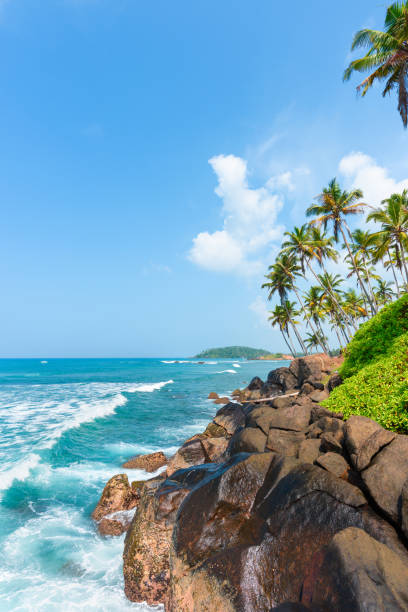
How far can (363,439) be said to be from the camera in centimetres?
539

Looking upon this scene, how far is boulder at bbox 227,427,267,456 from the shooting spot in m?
7.61

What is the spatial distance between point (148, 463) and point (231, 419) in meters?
4.52

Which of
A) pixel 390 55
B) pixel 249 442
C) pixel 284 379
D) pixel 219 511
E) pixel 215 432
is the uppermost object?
pixel 390 55

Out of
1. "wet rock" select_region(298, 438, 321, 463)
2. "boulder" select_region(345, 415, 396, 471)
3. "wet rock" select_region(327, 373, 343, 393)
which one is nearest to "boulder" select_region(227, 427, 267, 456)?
"wet rock" select_region(298, 438, 321, 463)

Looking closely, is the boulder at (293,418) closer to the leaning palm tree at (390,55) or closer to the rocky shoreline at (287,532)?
the rocky shoreline at (287,532)

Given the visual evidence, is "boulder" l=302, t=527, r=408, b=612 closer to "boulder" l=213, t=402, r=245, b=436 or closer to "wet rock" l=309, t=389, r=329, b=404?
"wet rock" l=309, t=389, r=329, b=404

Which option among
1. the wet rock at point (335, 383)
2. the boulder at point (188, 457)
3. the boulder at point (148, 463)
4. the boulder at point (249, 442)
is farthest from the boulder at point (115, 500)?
the wet rock at point (335, 383)

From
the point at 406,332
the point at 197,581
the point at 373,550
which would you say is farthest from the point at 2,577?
the point at 406,332

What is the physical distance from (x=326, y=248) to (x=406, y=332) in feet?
82.8

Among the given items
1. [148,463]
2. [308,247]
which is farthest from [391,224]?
[148,463]

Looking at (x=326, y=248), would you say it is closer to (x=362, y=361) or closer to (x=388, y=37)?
(x=388, y=37)

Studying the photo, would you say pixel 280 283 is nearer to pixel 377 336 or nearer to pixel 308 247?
pixel 308 247

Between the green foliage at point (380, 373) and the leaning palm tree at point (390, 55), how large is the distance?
1153cm

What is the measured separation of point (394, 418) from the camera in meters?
→ 6.58
